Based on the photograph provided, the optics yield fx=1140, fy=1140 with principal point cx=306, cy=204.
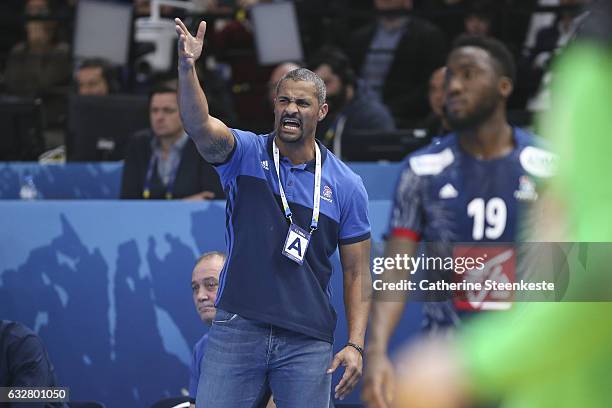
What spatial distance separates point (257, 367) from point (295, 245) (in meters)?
0.47

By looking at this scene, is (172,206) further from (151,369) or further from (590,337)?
(590,337)

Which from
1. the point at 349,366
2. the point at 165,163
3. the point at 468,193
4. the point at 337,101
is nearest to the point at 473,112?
the point at 468,193

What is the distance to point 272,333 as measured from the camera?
4.25 metres

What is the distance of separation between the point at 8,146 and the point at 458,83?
525cm

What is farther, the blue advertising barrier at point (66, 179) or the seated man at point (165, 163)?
the blue advertising barrier at point (66, 179)

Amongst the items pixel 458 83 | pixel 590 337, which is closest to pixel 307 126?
pixel 458 83

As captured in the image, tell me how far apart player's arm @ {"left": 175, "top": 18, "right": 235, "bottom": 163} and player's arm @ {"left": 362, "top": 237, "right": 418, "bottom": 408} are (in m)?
0.89

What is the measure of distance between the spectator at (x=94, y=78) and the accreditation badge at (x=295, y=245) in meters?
4.41

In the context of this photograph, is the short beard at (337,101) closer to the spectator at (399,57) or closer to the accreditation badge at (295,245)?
the spectator at (399,57)

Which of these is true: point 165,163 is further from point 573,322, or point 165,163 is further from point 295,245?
point 573,322

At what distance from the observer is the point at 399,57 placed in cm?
879

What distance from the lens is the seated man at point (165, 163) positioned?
6531 millimetres

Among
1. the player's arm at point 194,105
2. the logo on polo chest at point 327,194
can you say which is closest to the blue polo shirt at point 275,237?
the logo on polo chest at point 327,194

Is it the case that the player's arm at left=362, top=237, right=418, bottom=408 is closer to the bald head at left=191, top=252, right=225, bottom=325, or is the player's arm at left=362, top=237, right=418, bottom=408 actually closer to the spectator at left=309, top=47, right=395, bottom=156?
the bald head at left=191, top=252, right=225, bottom=325
